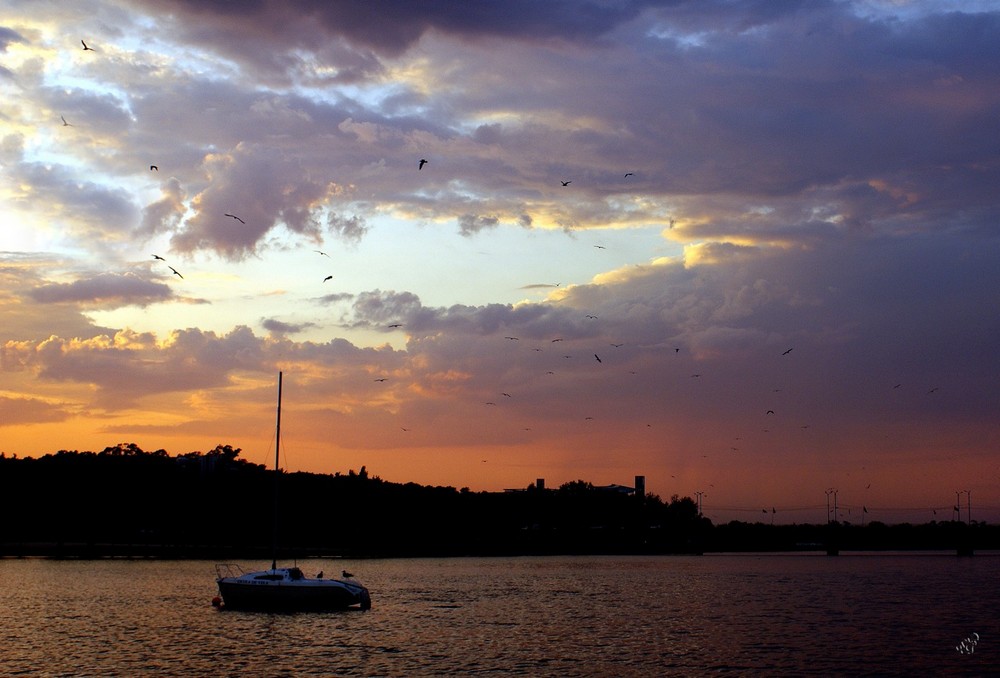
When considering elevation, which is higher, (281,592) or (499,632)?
(281,592)

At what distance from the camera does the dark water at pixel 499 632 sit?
63.3 metres

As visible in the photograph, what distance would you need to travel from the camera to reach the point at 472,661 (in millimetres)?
65062

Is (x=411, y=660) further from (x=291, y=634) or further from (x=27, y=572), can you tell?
(x=27, y=572)

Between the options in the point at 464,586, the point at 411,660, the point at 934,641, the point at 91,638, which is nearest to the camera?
the point at 411,660

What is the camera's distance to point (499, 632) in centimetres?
8131

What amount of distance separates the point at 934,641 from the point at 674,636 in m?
19.7

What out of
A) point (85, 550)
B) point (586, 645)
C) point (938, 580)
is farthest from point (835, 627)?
point (85, 550)

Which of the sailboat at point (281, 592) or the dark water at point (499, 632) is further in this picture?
the sailboat at point (281, 592)

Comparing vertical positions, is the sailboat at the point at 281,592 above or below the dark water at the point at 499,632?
above

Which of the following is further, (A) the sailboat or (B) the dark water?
(A) the sailboat

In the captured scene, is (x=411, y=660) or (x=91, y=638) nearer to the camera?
(x=411, y=660)

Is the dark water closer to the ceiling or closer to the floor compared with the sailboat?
closer to the floor

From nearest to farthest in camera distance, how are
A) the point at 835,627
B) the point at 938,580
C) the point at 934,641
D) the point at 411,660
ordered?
the point at 411,660, the point at 934,641, the point at 835,627, the point at 938,580

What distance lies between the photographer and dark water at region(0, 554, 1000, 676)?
6328cm
